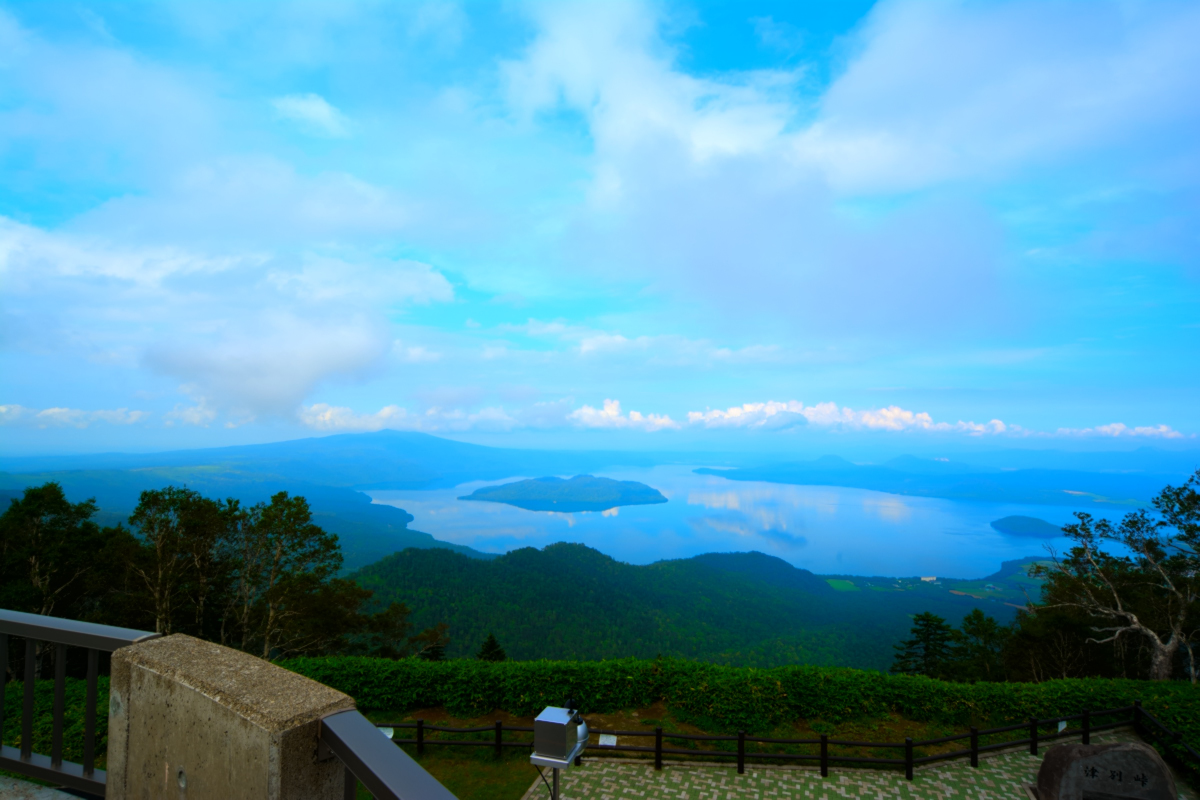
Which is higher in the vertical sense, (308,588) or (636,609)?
(308,588)

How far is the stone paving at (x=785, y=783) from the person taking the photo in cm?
773

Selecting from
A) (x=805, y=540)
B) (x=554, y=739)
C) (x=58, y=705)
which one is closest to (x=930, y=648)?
(x=554, y=739)

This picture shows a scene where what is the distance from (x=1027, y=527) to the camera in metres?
168

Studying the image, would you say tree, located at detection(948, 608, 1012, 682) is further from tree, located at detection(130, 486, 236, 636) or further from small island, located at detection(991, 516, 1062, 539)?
small island, located at detection(991, 516, 1062, 539)

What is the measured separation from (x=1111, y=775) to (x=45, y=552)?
28210 millimetres

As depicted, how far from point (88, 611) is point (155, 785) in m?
24.1

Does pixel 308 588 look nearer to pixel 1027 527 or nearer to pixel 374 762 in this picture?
pixel 374 762

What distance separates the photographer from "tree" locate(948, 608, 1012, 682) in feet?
74.9

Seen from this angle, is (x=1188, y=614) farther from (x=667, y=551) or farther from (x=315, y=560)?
(x=667, y=551)

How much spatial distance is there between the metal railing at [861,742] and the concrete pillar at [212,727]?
681 centimetres

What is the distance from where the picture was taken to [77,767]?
90.9 inches

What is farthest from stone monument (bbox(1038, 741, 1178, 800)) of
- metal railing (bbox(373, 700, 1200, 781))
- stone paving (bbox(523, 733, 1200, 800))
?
metal railing (bbox(373, 700, 1200, 781))

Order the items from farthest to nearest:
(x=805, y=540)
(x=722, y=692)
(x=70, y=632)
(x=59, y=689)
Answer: (x=805, y=540) < (x=722, y=692) < (x=59, y=689) < (x=70, y=632)

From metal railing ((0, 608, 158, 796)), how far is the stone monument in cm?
1073
